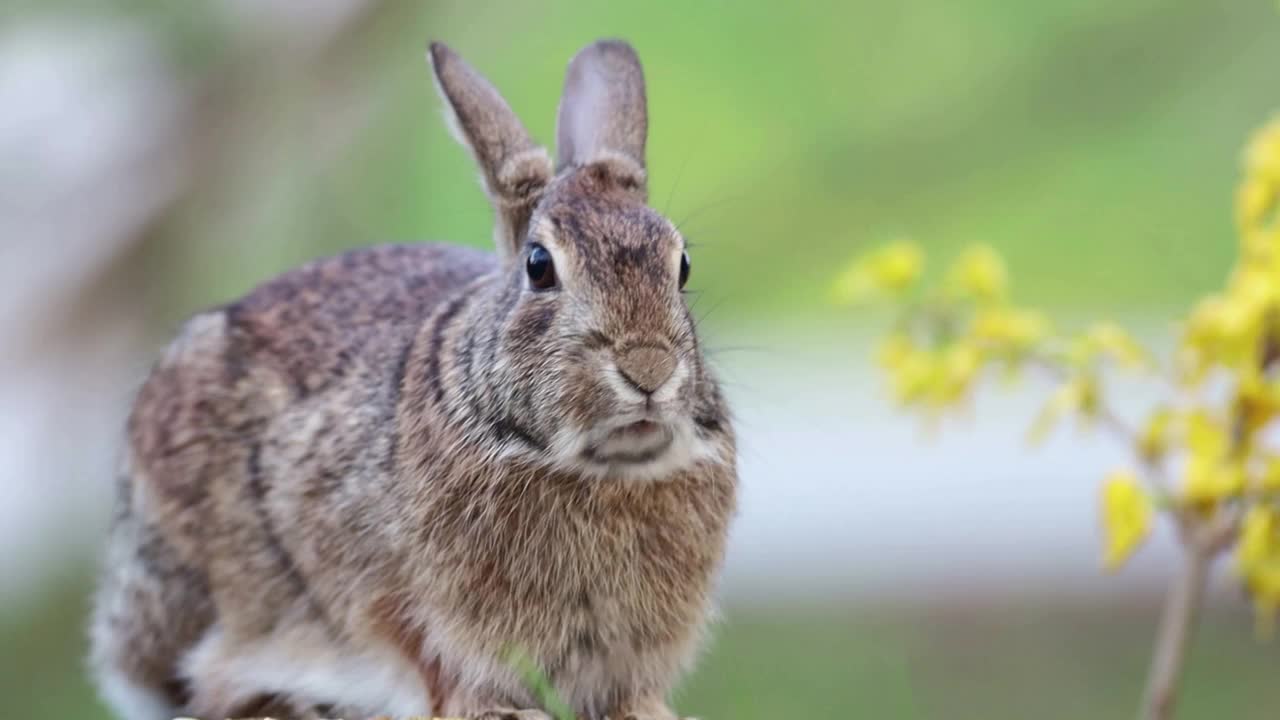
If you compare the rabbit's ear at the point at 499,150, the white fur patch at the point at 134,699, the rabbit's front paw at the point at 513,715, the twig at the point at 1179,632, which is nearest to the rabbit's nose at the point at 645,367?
the rabbit's ear at the point at 499,150

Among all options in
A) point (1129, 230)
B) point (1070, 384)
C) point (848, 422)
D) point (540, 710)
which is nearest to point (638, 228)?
point (540, 710)

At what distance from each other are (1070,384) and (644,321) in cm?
107

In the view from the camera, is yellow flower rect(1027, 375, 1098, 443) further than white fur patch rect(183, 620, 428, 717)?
Yes

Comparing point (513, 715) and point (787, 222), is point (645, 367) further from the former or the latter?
point (787, 222)

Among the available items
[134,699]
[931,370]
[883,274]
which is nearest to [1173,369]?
[931,370]

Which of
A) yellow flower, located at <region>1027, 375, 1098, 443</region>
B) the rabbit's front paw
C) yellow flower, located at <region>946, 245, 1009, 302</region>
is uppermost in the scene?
yellow flower, located at <region>946, 245, 1009, 302</region>

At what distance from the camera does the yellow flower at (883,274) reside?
3.21 m

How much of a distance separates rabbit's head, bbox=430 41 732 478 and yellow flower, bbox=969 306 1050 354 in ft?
2.36

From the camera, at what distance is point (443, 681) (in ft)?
8.96

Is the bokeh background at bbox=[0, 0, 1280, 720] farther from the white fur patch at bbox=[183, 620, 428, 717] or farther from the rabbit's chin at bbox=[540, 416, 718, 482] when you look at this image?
the rabbit's chin at bbox=[540, 416, 718, 482]

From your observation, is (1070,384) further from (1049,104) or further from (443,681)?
(1049,104)

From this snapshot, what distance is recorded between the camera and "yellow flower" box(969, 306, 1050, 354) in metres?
3.21

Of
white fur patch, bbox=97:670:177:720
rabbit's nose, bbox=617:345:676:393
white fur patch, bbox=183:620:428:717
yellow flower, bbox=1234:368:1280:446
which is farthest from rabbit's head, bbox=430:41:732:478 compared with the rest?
white fur patch, bbox=97:670:177:720

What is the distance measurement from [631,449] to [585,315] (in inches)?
7.2
